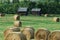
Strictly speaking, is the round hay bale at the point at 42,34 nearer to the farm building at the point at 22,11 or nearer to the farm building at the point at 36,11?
the farm building at the point at 22,11

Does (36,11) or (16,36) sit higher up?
(16,36)

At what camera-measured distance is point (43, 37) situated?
13305 mm

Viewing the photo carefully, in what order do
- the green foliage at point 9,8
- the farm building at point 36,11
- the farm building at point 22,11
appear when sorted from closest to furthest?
the farm building at point 22,11
the farm building at point 36,11
the green foliage at point 9,8

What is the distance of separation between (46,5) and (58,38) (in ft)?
109

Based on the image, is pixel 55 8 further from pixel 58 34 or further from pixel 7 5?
pixel 58 34

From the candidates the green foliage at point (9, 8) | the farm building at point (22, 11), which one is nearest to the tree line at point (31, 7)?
the green foliage at point (9, 8)

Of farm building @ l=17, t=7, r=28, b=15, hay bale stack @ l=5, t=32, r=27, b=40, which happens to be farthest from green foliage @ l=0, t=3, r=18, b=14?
hay bale stack @ l=5, t=32, r=27, b=40

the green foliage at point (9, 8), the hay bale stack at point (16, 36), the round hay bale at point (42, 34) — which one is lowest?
the green foliage at point (9, 8)

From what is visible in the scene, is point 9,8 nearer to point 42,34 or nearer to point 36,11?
point 36,11

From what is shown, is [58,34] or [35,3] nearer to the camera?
[58,34]

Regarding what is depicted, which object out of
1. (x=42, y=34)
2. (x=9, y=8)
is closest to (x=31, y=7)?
(x=9, y=8)

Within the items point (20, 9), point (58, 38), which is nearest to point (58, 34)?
point (58, 38)

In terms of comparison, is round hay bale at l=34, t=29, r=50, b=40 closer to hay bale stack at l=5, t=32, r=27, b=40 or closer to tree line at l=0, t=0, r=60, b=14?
hay bale stack at l=5, t=32, r=27, b=40

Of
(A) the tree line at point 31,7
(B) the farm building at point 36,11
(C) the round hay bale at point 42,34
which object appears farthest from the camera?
(A) the tree line at point 31,7
